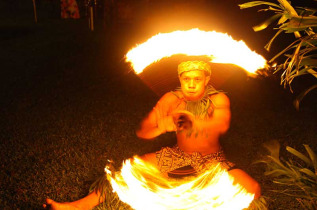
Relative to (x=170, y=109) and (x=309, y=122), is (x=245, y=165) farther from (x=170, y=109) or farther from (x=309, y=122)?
(x=309, y=122)

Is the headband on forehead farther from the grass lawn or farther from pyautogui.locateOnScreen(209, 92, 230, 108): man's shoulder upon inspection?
the grass lawn

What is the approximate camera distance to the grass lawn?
411 centimetres

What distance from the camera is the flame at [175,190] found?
10.5ft

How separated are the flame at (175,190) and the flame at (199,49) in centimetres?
104

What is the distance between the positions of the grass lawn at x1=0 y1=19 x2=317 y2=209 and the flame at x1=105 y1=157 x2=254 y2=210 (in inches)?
27.6

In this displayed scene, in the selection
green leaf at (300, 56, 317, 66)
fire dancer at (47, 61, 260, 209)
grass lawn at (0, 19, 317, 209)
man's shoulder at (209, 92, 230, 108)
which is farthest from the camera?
grass lawn at (0, 19, 317, 209)

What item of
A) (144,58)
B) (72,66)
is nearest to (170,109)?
(144,58)

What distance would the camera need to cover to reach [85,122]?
6031mm

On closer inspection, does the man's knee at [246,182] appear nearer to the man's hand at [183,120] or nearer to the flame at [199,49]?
the man's hand at [183,120]

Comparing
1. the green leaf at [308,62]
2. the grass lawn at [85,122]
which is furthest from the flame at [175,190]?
the green leaf at [308,62]

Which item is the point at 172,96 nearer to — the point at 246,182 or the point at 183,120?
the point at 183,120

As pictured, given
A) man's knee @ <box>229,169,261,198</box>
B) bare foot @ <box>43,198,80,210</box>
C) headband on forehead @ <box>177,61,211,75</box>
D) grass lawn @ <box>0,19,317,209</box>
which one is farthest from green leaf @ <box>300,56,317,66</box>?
bare foot @ <box>43,198,80,210</box>

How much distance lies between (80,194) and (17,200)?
659 millimetres

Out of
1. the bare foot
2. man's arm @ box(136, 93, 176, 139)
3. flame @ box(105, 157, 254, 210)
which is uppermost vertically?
→ man's arm @ box(136, 93, 176, 139)
